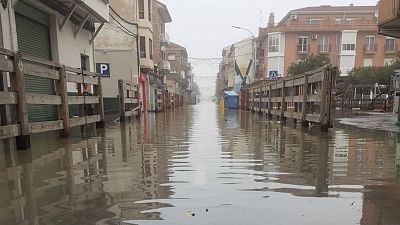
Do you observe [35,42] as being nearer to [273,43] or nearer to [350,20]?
[273,43]

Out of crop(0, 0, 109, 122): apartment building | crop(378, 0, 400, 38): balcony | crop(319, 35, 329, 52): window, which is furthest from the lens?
crop(319, 35, 329, 52): window

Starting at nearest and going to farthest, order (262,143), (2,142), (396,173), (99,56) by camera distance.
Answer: (396,173), (2,142), (262,143), (99,56)

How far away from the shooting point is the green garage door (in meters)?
9.36

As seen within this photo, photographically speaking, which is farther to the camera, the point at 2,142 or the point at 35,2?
the point at 35,2

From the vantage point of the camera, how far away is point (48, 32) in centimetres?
1134

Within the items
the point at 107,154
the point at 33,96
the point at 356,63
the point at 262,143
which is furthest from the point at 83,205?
the point at 356,63

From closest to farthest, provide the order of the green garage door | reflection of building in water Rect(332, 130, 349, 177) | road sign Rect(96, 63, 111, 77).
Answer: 1. reflection of building in water Rect(332, 130, 349, 177)
2. the green garage door
3. road sign Rect(96, 63, 111, 77)

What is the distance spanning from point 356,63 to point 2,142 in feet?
184

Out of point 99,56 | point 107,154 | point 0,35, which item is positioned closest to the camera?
point 107,154

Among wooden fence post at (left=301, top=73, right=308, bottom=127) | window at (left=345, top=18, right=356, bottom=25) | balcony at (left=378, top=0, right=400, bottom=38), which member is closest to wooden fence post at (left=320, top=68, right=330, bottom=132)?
wooden fence post at (left=301, top=73, right=308, bottom=127)

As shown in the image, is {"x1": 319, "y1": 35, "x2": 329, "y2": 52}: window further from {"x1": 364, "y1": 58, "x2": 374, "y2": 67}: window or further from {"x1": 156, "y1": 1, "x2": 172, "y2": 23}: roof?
{"x1": 156, "y1": 1, "x2": 172, "y2": 23}: roof

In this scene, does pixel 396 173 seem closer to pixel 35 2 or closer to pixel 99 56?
pixel 35 2

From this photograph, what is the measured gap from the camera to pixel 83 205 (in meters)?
3.08

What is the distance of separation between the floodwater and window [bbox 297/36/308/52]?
2013 inches
